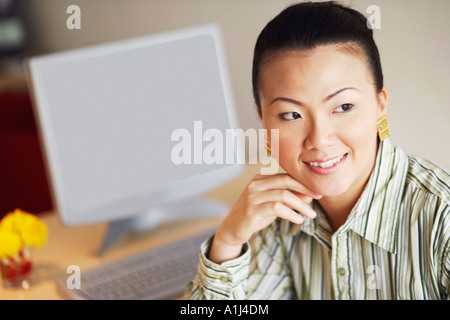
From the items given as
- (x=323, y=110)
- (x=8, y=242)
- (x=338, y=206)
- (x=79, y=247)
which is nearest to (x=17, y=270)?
(x=8, y=242)

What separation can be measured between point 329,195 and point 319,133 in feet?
0.37

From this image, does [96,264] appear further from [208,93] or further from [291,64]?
[291,64]

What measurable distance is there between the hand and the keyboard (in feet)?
0.78

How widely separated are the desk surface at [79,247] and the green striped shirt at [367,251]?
0.30m

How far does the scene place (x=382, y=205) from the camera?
0.89 meters

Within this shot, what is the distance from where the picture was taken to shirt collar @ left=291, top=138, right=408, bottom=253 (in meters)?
0.86

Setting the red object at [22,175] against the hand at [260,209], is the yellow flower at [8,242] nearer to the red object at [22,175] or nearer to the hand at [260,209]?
the hand at [260,209]

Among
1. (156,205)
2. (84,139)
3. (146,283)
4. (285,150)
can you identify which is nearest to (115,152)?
(84,139)

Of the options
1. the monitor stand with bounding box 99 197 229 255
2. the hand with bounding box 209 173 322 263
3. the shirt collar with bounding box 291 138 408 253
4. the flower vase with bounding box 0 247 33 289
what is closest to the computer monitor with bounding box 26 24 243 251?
the monitor stand with bounding box 99 197 229 255

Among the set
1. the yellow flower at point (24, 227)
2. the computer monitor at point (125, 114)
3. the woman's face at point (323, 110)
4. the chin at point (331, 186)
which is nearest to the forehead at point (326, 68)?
the woman's face at point (323, 110)

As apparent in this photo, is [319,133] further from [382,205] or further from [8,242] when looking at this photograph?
[8,242]

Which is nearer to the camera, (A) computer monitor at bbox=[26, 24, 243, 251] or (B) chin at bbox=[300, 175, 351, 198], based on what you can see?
(B) chin at bbox=[300, 175, 351, 198]

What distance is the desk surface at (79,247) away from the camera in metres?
1.29

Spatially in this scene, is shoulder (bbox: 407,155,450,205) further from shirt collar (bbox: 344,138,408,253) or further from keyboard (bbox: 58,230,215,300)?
keyboard (bbox: 58,230,215,300)
